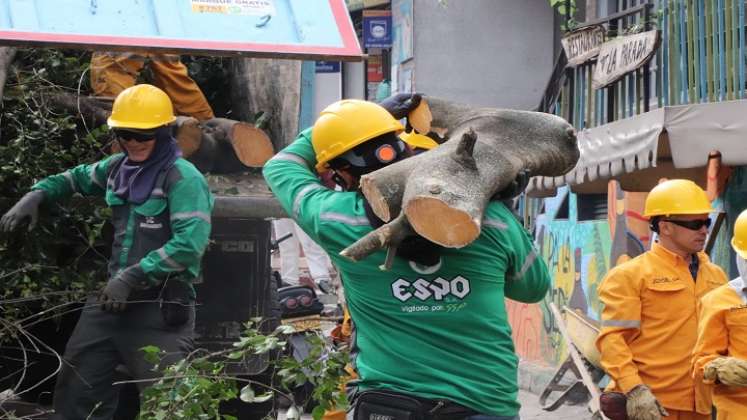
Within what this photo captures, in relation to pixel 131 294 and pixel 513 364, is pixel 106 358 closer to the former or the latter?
pixel 131 294

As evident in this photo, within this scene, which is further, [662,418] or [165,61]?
[165,61]

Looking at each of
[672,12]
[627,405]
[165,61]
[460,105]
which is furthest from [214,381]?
[672,12]

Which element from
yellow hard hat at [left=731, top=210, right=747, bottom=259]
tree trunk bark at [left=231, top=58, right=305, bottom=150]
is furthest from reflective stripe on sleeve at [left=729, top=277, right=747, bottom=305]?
tree trunk bark at [left=231, top=58, right=305, bottom=150]

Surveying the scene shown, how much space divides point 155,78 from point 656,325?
3.12 meters

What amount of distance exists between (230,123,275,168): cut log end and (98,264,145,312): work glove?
1.25 metres

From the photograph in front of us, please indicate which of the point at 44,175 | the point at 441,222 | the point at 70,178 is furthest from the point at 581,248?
the point at 441,222

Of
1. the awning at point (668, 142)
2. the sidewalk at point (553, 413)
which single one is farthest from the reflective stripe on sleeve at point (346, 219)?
the sidewalk at point (553, 413)

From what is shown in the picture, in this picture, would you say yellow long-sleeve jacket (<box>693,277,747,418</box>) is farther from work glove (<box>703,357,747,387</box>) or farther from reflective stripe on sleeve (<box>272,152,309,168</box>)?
reflective stripe on sleeve (<box>272,152,309,168</box>)

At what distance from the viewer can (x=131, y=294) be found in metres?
6.23

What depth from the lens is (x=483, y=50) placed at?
A: 66.4ft

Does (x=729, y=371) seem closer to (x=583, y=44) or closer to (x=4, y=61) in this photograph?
(x=4, y=61)

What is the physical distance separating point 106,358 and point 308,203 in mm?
2624

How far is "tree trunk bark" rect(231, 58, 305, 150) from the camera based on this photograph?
24.6ft

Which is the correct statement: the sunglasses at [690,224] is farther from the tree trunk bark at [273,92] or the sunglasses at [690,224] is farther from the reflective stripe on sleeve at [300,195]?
the reflective stripe on sleeve at [300,195]
